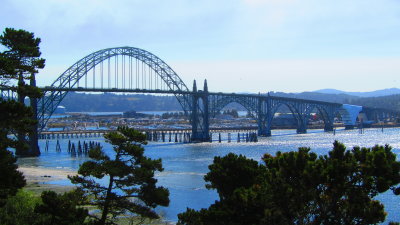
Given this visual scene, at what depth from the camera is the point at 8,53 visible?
2172 cm

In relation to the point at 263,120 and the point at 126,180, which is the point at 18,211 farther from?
the point at 263,120

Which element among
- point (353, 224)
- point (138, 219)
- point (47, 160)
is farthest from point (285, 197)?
point (47, 160)

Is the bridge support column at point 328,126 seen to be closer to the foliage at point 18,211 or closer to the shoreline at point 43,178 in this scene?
the shoreline at point 43,178

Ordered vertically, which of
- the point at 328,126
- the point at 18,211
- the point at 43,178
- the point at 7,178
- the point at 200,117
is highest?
the point at 200,117

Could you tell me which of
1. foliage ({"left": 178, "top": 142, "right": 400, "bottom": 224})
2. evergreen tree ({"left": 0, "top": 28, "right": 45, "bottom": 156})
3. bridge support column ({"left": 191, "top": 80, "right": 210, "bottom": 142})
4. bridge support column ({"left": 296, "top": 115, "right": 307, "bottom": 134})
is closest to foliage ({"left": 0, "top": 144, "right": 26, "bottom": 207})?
evergreen tree ({"left": 0, "top": 28, "right": 45, "bottom": 156})

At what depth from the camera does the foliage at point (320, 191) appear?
1555cm

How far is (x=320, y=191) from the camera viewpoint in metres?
16.2

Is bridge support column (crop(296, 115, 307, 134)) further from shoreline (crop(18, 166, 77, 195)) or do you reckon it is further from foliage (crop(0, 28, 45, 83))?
foliage (crop(0, 28, 45, 83))

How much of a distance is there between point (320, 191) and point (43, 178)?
34101 mm

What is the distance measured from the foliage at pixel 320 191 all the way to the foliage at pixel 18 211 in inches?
366

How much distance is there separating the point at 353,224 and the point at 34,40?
14452 mm

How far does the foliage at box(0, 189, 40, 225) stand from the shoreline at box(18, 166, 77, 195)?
8.68m

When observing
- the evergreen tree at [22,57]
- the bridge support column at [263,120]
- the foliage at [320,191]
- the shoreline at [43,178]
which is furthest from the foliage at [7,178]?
the bridge support column at [263,120]

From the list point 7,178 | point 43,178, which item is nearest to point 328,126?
point 43,178
